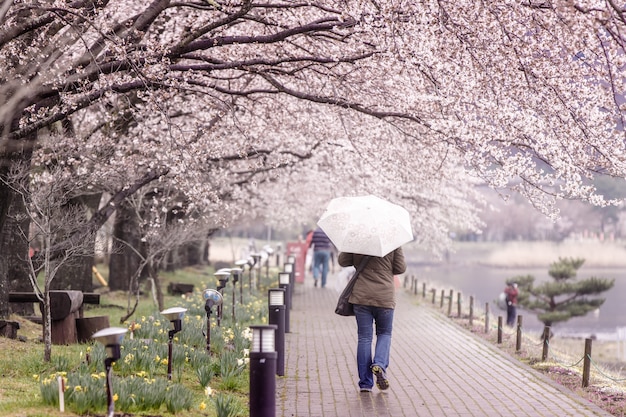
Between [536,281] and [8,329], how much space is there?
181ft

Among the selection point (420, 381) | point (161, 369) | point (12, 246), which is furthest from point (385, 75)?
point (12, 246)

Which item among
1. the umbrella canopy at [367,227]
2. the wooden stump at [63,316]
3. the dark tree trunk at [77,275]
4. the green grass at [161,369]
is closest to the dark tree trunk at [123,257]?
the dark tree trunk at [77,275]

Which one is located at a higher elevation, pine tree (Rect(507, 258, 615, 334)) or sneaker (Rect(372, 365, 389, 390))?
sneaker (Rect(372, 365, 389, 390))

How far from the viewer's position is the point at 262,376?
6.45m

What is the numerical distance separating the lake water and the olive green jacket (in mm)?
16615

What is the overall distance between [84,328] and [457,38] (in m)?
6.55

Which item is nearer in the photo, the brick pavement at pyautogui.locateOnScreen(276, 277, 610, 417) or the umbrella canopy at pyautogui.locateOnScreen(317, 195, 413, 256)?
the brick pavement at pyautogui.locateOnScreen(276, 277, 610, 417)

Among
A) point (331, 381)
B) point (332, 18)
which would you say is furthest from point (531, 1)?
point (331, 381)

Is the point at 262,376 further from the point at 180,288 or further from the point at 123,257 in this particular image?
the point at 123,257

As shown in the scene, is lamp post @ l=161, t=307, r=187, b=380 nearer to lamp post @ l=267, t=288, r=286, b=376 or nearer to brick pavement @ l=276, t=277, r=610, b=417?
brick pavement @ l=276, t=277, r=610, b=417

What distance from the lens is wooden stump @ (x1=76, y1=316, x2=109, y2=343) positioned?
1202cm

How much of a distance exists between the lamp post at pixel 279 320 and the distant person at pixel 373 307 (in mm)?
1183

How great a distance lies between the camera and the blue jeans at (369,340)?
9.06 metres

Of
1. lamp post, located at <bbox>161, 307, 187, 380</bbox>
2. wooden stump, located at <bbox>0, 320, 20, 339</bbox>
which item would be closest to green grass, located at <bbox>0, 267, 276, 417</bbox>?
lamp post, located at <bbox>161, 307, 187, 380</bbox>
